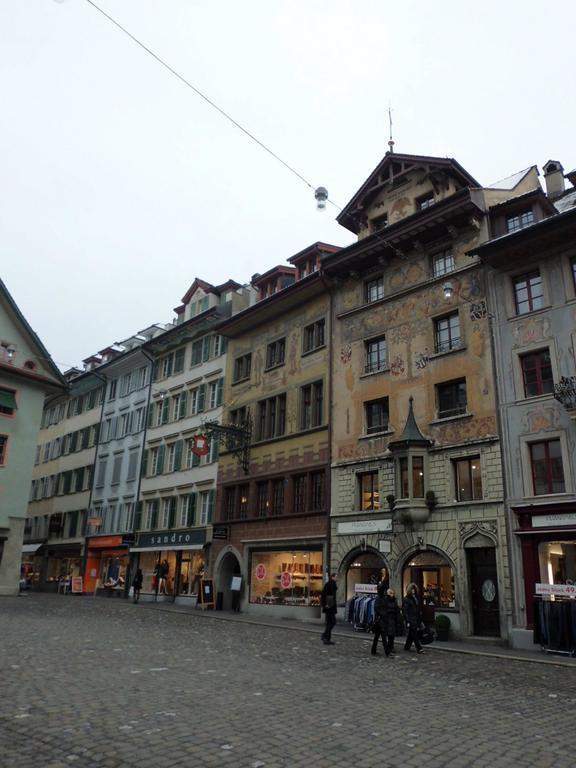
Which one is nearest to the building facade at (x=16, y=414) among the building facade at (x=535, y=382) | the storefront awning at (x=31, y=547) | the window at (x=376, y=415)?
the storefront awning at (x=31, y=547)

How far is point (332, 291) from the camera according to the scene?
30703 millimetres

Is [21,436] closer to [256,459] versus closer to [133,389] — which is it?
[133,389]

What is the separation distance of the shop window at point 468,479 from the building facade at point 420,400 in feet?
0.14

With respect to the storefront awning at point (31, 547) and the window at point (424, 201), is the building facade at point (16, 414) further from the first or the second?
the window at point (424, 201)

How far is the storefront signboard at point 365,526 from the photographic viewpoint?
81.5 ft

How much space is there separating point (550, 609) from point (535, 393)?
714 centimetres

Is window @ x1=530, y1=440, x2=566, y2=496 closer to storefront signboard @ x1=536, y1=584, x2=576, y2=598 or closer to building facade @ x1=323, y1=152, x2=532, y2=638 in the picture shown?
building facade @ x1=323, y1=152, x2=532, y2=638

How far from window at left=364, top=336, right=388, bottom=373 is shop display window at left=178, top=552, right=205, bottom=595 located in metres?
14.8

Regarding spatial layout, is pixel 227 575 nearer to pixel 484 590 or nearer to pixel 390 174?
pixel 484 590

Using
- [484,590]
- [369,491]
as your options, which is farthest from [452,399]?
[484,590]

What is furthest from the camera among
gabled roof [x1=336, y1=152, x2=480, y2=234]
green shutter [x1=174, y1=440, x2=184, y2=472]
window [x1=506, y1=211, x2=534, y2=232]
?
green shutter [x1=174, y1=440, x2=184, y2=472]

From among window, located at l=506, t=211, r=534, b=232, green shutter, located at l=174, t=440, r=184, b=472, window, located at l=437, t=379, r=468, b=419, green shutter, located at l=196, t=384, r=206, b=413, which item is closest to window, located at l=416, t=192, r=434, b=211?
window, located at l=506, t=211, r=534, b=232

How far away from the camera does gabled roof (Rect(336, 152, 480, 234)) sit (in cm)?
2636

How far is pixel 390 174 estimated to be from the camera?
28891mm
